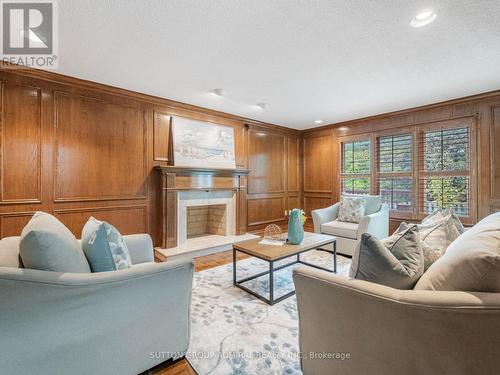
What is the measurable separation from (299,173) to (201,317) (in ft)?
14.8

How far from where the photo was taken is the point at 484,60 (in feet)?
8.40

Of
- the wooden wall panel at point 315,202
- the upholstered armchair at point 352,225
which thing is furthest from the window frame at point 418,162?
the upholstered armchair at point 352,225

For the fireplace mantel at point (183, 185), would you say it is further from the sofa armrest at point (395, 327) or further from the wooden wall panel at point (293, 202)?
the sofa armrest at point (395, 327)

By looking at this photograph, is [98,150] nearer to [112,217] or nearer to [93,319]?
[112,217]

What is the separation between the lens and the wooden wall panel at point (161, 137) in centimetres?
375

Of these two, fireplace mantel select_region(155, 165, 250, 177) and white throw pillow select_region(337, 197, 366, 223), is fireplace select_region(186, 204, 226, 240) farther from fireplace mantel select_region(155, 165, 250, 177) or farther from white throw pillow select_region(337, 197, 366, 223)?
white throw pillow select_region(337, 197, 366, 223)

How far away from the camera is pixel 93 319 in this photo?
1194 mm

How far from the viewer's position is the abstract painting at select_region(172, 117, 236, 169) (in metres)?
3.89

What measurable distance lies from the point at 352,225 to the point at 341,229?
20 centimetres

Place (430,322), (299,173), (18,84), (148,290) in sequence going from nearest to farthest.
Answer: (430,322)
(148,290)
(18,84)
(299,173)

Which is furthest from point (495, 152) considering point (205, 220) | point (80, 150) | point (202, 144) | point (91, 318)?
point (80, 150)

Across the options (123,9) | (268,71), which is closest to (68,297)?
(123,9)

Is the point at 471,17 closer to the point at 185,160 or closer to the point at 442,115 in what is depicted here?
the point at 442,115

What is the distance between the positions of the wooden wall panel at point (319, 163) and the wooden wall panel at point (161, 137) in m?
3.33
